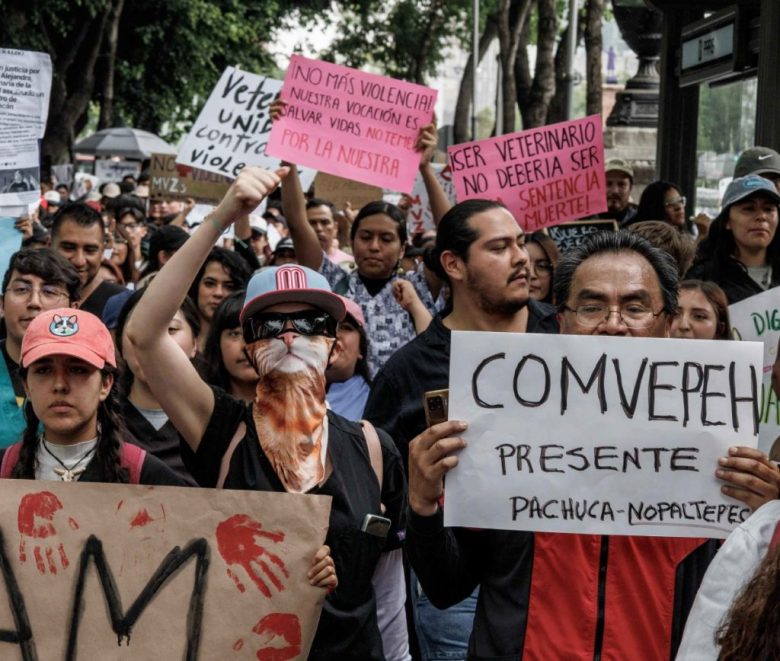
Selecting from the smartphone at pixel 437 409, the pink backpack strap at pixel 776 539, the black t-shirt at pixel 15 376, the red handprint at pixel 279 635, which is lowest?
the red handprint at pixel 279 635

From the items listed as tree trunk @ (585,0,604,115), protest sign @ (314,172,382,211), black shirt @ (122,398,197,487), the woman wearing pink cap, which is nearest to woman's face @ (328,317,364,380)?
black shirt @ (122,398,197,487)

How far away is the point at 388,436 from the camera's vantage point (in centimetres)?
379

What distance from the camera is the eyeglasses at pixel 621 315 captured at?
321 centimetres

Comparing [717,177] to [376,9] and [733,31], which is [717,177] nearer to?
[733,31]

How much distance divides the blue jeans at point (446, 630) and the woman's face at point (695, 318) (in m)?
1.32

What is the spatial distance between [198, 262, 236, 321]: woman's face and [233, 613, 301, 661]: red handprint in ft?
11.2

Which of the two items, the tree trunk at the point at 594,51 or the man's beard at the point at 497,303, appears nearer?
the man's beard at the point at 497,303

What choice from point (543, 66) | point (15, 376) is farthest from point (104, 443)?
point (543, 66)

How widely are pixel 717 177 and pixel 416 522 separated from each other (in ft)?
35.2

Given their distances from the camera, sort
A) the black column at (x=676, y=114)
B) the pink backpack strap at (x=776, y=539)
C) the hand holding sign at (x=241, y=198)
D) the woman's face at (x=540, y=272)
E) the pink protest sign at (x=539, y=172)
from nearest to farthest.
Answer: the pink backpack strap at (x=776, y=539) → the hand holding sign at (x=241, y=198) → the woman's face at (x=540, y=272) → the pink protest sign at (x=539, y=172) → the black column at (x=676, y=114)

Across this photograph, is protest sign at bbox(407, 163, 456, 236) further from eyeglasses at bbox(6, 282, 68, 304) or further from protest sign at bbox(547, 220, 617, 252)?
eyeglasses at bbox(6, 282, 68, 304)

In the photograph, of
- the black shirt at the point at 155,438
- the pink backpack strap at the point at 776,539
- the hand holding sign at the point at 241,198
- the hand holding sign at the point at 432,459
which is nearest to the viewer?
the pink backpack strap at the point at 776,539

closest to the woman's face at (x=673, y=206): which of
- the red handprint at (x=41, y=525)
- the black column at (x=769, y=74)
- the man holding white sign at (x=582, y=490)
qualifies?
the black column at (x=769, y=74)

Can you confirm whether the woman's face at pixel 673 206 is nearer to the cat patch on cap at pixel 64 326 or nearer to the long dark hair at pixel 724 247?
the long dark hair at pixel 724 247
